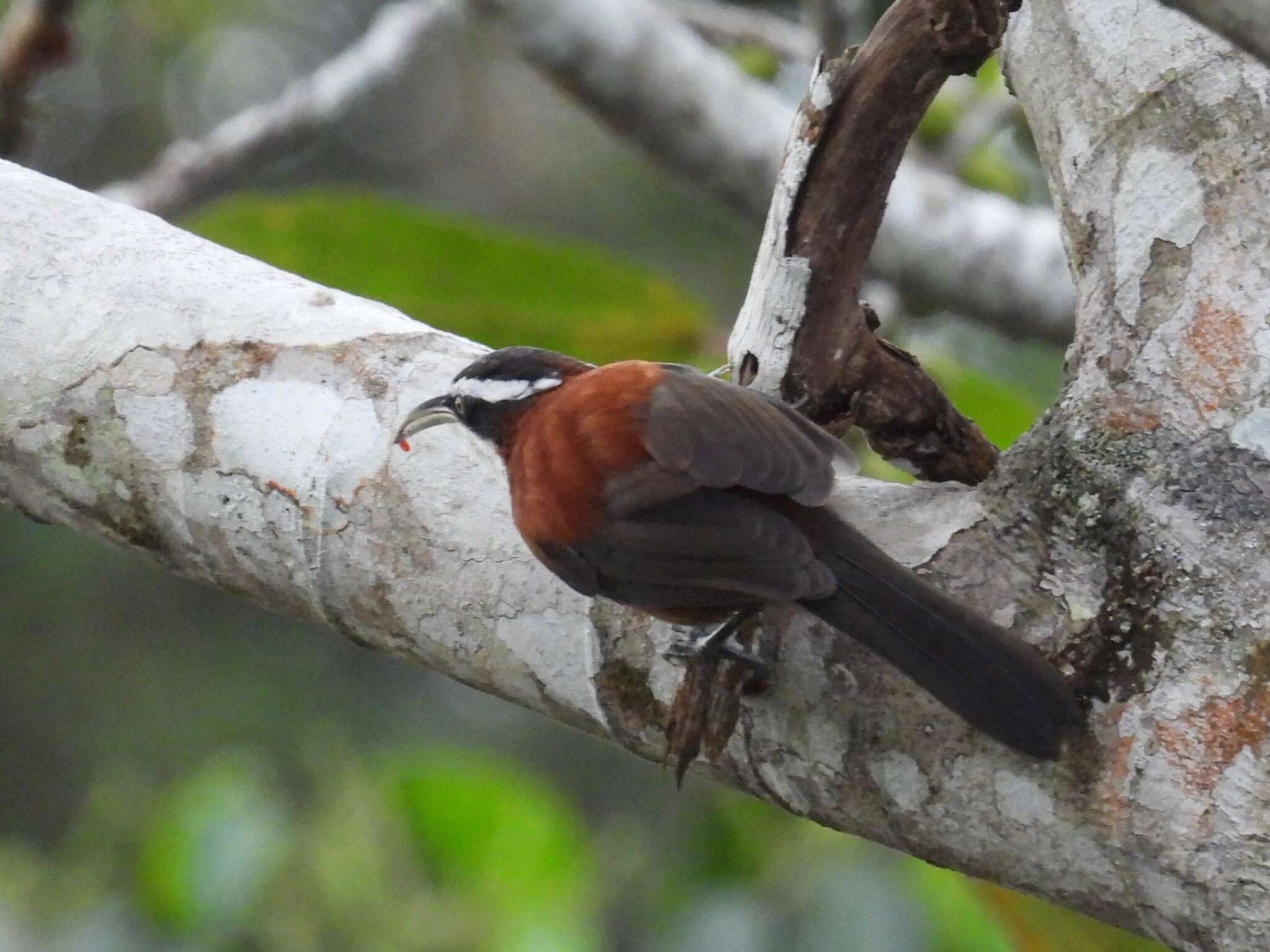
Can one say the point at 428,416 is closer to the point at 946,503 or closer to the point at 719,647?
the point at 719,647

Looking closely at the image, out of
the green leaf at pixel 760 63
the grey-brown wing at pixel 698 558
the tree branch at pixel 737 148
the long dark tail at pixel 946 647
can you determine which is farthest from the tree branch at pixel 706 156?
the long dark tail at pixel 946 647

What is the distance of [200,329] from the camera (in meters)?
2.17

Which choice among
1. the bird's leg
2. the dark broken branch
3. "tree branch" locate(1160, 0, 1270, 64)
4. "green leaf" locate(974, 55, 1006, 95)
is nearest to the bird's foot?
the bird's leg

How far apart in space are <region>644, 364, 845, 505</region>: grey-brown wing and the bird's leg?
183 millimetres

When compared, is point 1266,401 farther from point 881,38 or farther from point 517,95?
point 517,95

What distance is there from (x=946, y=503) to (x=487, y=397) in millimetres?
672

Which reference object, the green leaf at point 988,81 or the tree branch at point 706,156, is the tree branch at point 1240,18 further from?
the green leaf at point 988,81

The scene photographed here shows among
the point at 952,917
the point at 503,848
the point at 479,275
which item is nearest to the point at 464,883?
the point at 503,848

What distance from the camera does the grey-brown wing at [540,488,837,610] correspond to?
73.4 inches

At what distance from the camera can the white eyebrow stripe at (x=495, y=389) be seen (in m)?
2.10

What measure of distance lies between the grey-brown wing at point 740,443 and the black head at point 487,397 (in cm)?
23

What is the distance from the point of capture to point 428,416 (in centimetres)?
209

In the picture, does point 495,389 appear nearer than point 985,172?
Yes

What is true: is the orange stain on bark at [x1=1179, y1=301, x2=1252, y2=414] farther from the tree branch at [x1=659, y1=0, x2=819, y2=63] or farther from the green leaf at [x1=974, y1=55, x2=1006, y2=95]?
the tree branch at [x1=659, y1=0, x2=819, y2=63]
